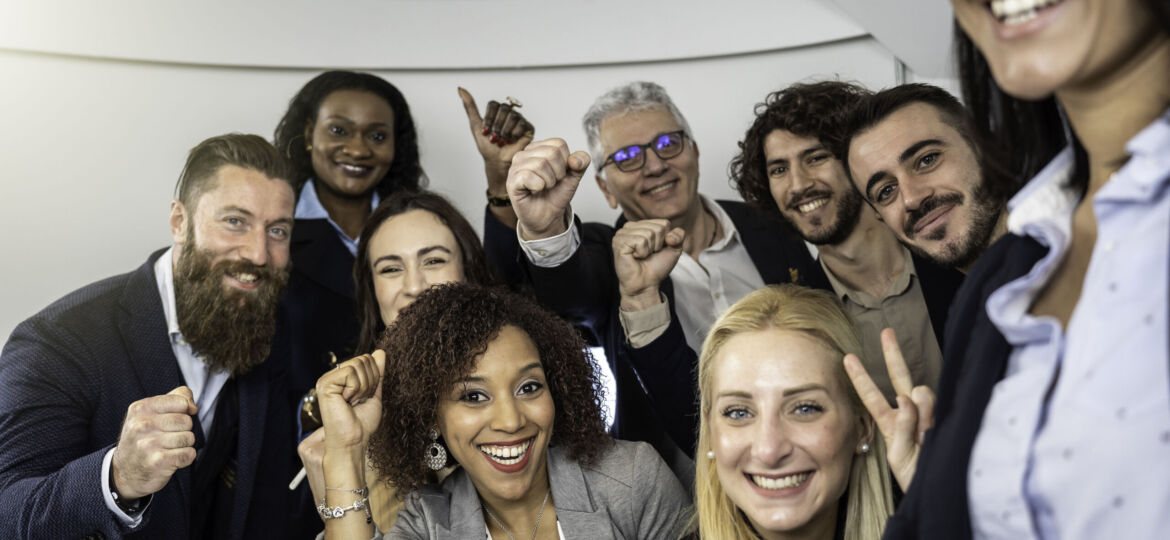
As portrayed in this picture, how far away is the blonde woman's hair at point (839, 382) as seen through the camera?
2100 millimetres

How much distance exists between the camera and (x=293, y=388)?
10.6 feet

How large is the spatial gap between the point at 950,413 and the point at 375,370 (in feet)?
4.91

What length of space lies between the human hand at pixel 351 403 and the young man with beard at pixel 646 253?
0.54m

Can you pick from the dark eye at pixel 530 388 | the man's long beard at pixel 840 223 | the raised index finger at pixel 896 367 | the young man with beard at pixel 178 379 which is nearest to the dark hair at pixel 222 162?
the young man with beard at pixel 178 379

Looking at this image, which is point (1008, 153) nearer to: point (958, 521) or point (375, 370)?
point (958, 521)

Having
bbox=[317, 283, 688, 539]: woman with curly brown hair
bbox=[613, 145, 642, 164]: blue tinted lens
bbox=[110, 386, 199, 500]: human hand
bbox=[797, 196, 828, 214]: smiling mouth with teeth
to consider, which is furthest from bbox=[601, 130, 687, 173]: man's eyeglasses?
bbox=[110, 386, 199, 500]: human hand

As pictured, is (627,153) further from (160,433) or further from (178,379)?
(160,433)

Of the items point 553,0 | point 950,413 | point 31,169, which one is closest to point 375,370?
point 950,413

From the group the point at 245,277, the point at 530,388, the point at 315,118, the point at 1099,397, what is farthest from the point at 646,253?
the point at 1099,397

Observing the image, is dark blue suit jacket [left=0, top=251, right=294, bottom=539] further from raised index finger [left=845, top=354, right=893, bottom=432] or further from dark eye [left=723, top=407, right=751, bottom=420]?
raised index finger [left=845, top=354, right=893, bottom=432]

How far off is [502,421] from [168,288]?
3.50 feet

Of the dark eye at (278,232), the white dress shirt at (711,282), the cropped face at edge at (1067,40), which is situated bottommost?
the white dress shirt at (711,282)

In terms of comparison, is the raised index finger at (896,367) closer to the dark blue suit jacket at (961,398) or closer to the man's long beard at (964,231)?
the dark blue suit jacket at (961,398)

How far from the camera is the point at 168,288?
2877 mm
